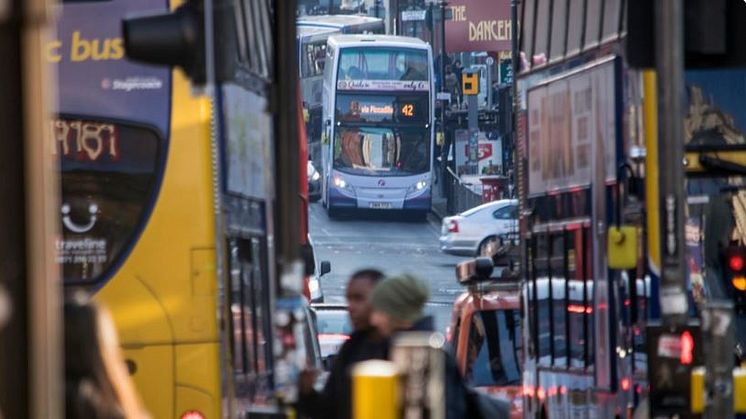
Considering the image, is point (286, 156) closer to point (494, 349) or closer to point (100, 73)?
point (100, 73)

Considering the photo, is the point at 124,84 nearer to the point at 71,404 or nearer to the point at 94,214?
the point at 94,214

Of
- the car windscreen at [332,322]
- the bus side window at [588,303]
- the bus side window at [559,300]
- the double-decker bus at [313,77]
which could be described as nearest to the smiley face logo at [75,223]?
the bus side window at [588,303]

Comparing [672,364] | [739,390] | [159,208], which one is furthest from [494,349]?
[672,364]

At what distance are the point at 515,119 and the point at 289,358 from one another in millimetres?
7743

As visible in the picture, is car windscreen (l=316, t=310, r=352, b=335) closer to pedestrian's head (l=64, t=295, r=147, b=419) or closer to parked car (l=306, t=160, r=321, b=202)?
pedestrian's head (l=64, t=295, r=147, b=419)

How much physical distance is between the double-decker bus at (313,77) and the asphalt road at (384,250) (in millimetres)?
4549

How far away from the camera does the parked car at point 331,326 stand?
22.4 metres

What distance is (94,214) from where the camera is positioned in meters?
11.1

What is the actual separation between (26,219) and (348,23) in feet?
225

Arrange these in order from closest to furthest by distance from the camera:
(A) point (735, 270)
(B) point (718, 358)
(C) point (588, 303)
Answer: (B) point (718, 358) → (A) point (735, 270) → (C) point (588, 303)

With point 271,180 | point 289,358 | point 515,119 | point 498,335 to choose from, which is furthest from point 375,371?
point 498,335

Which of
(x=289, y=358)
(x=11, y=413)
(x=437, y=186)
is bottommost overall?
(x=437, y=186)

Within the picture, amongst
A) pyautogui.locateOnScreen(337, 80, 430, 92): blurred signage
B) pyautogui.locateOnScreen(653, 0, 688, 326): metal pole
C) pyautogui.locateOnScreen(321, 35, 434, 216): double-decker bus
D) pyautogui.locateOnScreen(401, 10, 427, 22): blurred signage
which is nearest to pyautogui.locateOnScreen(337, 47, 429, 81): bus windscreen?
pyautogui.locateOnScreen(321, 35, 434, 216): double-decker bus

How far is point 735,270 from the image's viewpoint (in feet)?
38.0
